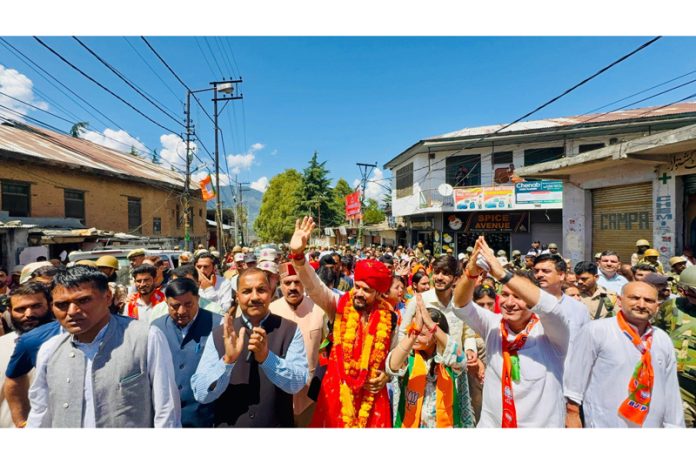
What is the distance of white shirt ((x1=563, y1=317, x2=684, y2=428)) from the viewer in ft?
7.22

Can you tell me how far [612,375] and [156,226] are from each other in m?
21.4

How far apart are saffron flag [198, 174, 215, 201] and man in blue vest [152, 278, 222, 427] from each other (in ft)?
57.8

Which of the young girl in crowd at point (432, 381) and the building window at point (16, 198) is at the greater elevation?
the building window at point (16, 198)

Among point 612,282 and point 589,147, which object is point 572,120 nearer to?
point 589,147

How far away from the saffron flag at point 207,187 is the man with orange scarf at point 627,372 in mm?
19223

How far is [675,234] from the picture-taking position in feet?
25.2

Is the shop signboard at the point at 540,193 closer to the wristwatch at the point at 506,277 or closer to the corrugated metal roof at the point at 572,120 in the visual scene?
the corrugated metal roof at the point at 572,120

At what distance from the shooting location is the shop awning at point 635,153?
6676 mm

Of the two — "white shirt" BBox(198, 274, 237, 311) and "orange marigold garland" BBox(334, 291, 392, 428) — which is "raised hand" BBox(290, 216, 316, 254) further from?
"white shirt" BBox(198, 274, 237, 311)

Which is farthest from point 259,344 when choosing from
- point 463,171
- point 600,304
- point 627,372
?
point 463,171

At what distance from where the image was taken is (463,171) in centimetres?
1780

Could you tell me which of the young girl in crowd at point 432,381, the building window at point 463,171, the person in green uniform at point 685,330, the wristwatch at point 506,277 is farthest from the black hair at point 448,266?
the building window at point 463,171

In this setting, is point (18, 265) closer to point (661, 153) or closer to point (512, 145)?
point (661, 153)

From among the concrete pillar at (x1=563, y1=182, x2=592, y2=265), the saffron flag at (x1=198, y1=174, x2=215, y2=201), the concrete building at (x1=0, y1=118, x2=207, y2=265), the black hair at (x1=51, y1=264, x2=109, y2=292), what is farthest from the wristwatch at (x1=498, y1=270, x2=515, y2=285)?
the saffron flag at (x1=198, y1=174, x2=215, y2=201)
